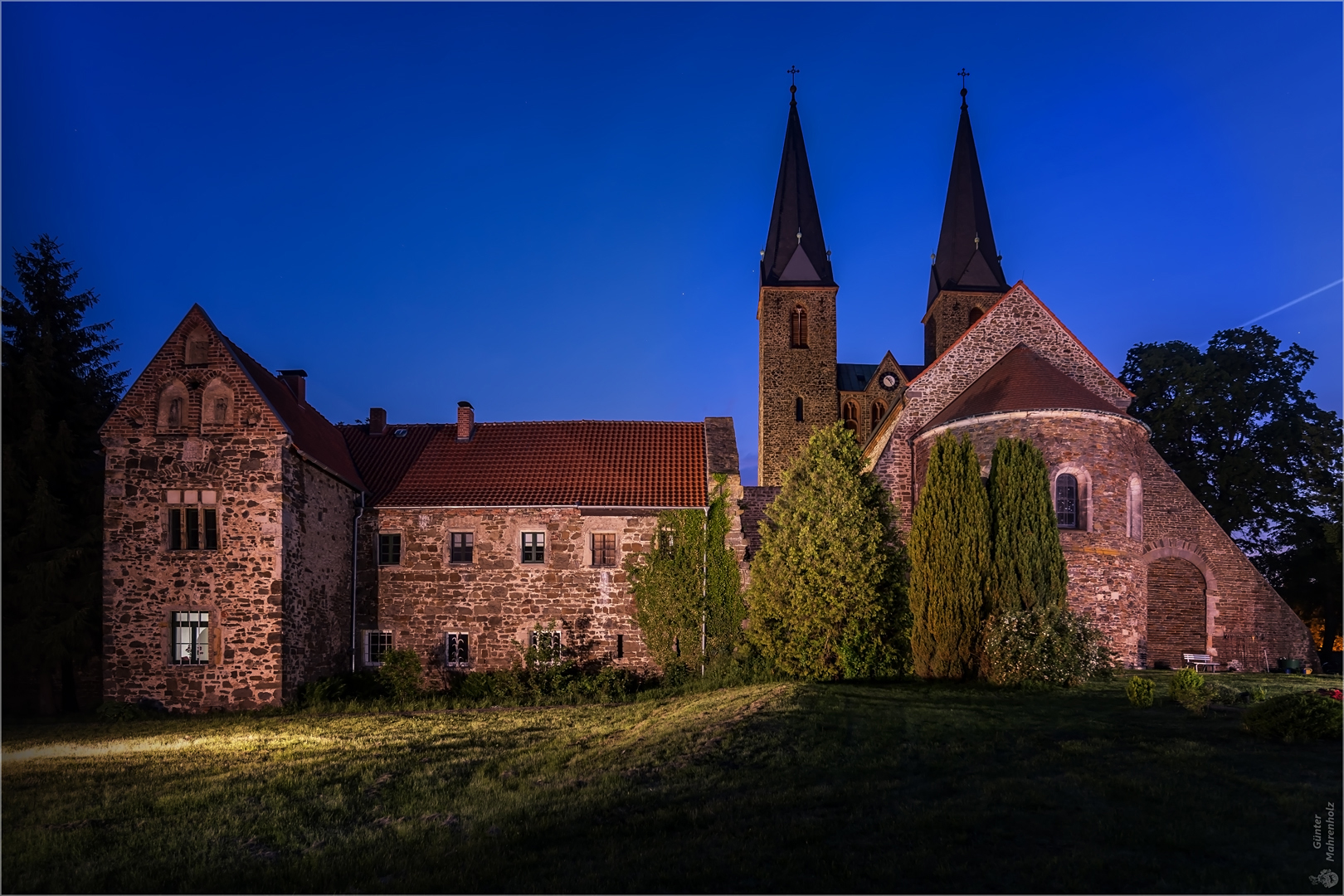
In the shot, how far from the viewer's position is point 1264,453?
31.7 metres

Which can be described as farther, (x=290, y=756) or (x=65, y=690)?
(x=65, y=690)

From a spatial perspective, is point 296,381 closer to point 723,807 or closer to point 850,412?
point 723,807

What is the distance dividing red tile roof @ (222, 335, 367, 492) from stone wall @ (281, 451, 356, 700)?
0.31 metres

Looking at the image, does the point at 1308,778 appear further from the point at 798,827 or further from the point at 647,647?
the point at 647,647

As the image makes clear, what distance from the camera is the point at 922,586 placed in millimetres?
19250

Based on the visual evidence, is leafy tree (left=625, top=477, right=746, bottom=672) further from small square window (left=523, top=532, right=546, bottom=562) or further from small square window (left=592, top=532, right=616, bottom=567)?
small square window (left=523, top=532, right=546, bottom=562)

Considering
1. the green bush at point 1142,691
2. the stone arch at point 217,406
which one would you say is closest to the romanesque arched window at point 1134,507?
the green bush at point 1142,691

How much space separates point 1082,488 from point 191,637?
71.8 feet

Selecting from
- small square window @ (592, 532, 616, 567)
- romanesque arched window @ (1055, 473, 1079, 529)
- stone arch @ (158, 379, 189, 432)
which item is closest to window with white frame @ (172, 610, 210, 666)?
stone arch @ (158, 379, 189, 432)

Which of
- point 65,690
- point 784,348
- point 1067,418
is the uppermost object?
point 784,348

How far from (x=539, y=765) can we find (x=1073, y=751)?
7.25 m

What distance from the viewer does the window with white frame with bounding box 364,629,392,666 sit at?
918 inches

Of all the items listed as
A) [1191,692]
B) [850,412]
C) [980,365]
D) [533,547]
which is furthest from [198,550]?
[850,412]

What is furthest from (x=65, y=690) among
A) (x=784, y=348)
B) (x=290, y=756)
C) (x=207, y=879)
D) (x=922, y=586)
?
(x=784, y=348)
